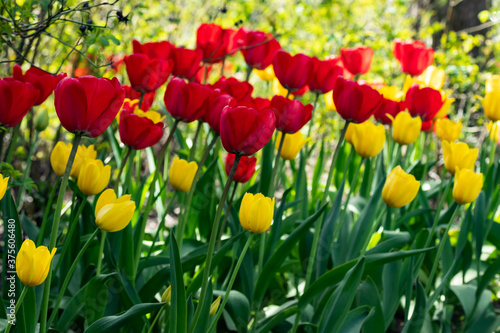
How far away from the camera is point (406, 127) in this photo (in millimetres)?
1726

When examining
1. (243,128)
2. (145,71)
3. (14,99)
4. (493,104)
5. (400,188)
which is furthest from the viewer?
(493,104)

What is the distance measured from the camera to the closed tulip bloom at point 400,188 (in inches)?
53.0

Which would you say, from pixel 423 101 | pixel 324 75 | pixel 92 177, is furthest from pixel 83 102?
pixel 423 101

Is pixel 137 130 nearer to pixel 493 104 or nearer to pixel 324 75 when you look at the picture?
pixel 324 75

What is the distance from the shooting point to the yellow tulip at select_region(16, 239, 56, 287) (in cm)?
86

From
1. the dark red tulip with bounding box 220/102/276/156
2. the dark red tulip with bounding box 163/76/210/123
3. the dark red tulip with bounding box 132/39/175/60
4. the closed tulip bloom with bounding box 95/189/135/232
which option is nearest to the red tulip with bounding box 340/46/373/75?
the dark red tulip with bounding box 132/39/175/60

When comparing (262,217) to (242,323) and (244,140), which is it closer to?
(244,140)

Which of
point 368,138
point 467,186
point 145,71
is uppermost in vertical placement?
point 145,71

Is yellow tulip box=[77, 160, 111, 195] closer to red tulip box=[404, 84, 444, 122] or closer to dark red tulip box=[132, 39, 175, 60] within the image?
dark red tulip box=[132, 39, 175, 60]

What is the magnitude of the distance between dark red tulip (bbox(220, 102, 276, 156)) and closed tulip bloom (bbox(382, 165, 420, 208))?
508 mm

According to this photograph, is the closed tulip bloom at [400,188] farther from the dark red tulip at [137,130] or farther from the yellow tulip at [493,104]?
the yellow tulip at [493,104]

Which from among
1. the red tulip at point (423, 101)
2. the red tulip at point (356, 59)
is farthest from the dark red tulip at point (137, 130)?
the red tulip at point (356, 59)

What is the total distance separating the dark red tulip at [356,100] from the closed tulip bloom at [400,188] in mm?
177

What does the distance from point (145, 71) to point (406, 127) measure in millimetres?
843
